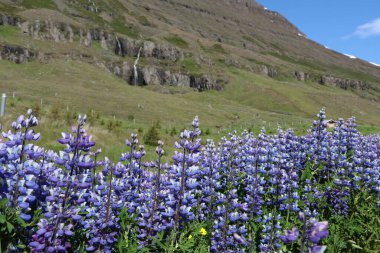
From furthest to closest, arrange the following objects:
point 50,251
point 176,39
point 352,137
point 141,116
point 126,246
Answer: point 176,39 → point 141,116 → point 352,137 → point 126,246 → point 50,251

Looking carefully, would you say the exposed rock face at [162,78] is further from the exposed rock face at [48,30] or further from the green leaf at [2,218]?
the green leaf at [2,218]

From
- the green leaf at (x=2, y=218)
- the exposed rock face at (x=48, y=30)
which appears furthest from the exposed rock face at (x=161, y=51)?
the green leaf at (x=2, y=218)

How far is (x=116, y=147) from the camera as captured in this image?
17.0 meters

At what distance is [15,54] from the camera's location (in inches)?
3282

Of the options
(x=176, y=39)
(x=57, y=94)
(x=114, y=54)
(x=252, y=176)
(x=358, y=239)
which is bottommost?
(x=358, y=239)

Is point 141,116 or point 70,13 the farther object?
point 70,13

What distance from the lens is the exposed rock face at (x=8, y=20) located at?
96.5 metres

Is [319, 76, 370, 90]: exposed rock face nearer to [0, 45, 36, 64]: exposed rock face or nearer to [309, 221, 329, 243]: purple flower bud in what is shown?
[0, 45, 36, 64]: exposed rock face

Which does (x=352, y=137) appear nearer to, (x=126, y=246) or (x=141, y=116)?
(x=126, y=246)

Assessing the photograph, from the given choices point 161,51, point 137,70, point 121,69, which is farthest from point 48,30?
point 161,51

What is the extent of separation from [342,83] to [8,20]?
133055mm

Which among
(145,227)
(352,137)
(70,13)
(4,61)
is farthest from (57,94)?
(70,13)

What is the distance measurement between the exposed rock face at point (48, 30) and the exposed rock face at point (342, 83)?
10670 cm

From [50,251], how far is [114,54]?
11239cm
